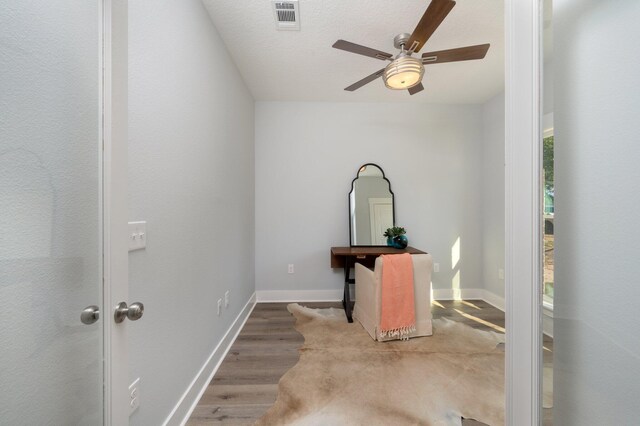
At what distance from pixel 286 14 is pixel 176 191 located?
5.09 feet

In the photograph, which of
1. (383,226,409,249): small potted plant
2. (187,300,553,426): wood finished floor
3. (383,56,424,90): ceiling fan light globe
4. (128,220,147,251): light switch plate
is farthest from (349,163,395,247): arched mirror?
(128,220,147,251): light switch plate

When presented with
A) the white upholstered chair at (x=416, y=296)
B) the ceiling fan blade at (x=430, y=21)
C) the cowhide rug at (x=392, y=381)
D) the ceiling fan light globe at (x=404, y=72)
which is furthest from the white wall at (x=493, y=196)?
the ceiling fan blade at (x=430, y=21)

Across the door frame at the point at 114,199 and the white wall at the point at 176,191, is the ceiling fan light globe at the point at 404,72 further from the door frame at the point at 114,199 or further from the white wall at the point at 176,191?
the door frame at the point at 114,199

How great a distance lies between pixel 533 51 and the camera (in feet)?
2.47

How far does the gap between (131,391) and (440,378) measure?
1.88 metres

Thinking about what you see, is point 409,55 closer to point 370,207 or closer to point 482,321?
point 370,207

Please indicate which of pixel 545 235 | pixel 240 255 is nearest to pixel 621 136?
pixel 545 235

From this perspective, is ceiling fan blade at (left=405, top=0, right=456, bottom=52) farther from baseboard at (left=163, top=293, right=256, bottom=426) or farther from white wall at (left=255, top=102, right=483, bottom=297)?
baseboard at (left=163, top=293, right=256, bottom=426)

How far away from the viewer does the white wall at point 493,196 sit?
120 inches

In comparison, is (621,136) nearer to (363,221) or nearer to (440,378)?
(440,378)

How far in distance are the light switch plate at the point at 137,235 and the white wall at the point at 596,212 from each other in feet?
5.01

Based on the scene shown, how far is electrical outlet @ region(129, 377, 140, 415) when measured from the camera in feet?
3.28

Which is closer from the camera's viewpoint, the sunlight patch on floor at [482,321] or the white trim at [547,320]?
the white trim at [547,320]

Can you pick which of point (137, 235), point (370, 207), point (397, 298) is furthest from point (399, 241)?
point (137, 235)
